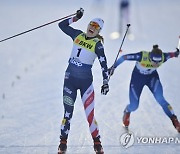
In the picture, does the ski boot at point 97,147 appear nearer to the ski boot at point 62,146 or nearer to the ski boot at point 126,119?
the ski boot at point 62,146

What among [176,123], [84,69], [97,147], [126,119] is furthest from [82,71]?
[176,123]

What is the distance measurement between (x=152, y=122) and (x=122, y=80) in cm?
326

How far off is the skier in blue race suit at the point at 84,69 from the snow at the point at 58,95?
0.51 meters

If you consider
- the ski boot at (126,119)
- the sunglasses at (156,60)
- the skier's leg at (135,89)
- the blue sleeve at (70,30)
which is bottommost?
the ski boot at (126,119)

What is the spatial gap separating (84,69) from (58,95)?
12.4ft

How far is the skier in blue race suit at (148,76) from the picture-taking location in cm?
660

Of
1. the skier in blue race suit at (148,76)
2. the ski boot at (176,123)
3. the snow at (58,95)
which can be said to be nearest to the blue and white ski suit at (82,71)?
the snow at (58,95)

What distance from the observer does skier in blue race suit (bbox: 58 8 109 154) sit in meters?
5.70

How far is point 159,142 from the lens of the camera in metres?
6.44

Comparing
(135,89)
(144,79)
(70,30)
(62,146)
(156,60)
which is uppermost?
(70,30)

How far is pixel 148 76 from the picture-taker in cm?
691

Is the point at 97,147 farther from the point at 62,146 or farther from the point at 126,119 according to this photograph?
the point at 126,119

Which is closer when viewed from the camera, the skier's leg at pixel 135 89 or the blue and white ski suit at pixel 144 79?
the blue and white ski suit at pixel 144 79

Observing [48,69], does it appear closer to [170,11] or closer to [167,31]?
[167,31]
